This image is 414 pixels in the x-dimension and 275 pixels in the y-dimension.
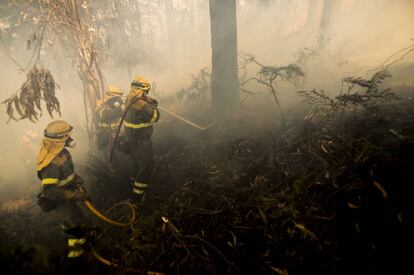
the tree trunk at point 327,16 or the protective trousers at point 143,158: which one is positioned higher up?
the tree trunk at point 327,16

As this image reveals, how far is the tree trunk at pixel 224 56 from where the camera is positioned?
6.55 m

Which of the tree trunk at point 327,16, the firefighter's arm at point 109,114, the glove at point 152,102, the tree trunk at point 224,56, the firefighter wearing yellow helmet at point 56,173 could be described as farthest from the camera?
the tree trunk at point 327,16

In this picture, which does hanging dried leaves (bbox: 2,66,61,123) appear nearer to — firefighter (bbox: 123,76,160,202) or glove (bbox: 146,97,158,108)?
firefighter (bbox: 123,76,160,202)

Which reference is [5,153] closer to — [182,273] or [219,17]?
[219,17]

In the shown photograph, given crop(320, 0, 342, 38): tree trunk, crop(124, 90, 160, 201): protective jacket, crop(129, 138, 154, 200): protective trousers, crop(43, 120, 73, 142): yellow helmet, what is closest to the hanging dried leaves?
crop(43, 120, 73, 142): yellow helmet

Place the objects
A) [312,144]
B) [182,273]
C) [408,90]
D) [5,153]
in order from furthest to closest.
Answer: [5,153], [408,90], [312,144], [182,273]

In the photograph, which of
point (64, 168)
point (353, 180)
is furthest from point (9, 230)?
point (353, 180)

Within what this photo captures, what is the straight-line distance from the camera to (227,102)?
7.00 meters

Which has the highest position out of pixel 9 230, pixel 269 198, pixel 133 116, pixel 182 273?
pixel 133 116

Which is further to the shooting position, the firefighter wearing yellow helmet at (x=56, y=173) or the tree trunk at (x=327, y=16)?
the tree trunk at (x=327, y=16)

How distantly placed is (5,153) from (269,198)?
34.6 feet

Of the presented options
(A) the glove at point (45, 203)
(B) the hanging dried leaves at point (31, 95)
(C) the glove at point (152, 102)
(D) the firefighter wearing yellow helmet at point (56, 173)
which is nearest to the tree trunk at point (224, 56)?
(C) the glove at point (152, 102)

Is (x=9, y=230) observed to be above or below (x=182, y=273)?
below

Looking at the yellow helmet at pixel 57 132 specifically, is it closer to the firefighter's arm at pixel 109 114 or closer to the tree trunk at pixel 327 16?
the firefighter's arm at pixel 109 114
